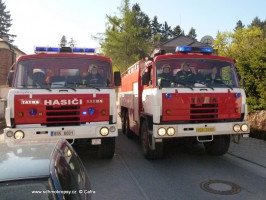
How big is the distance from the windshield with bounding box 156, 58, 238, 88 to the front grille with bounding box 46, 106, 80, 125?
1.95m

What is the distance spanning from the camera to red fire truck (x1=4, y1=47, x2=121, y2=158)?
625cm

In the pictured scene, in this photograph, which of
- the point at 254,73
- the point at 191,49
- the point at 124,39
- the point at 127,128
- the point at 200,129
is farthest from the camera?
the point at 124,39

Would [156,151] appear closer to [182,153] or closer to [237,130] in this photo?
[182,153]

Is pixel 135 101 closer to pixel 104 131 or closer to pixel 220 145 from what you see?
pixel 104 131

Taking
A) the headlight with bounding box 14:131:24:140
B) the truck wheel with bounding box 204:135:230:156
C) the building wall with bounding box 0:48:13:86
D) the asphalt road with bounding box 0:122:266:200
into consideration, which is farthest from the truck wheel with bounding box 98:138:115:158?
the building wall with bounding box 0:48:13:86

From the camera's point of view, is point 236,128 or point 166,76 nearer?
point 236,128

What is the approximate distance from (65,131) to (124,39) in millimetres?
30057

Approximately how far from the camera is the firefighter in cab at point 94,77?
678 cm

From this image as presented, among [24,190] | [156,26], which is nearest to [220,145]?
[24,190]

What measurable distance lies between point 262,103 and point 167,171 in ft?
19.2

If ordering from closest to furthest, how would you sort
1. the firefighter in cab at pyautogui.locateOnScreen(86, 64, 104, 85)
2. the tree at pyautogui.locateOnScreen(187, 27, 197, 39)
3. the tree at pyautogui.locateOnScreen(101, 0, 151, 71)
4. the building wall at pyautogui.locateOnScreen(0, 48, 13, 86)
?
the firefighter in cab at pyautogui.locateOnScreen(86, 64, 104, 85) < the building wall at pyautogui.locateOnScreen(0, 48, 13, 86) < the tree at pyautogui.locateOnScreen(101, 0, 151, 71) < the tree at pyautogui.locateOnScreen(187, 27, 197, 39)

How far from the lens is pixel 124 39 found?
35375 millimetres

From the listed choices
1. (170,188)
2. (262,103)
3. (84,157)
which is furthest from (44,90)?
(262,103)

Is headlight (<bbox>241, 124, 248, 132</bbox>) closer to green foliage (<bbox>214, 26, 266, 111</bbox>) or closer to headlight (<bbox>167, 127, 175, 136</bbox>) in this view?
headlight (<bbox>167, 127, 175, 136</bbox>)
